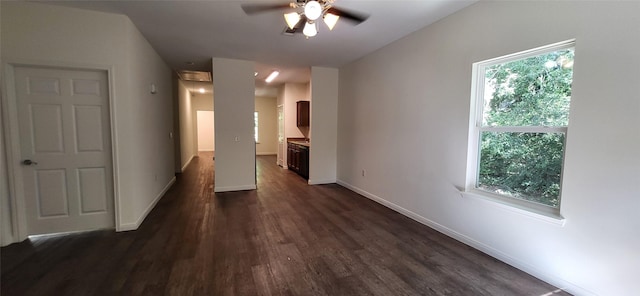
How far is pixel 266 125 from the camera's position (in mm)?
11109

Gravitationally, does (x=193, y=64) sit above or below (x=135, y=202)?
above

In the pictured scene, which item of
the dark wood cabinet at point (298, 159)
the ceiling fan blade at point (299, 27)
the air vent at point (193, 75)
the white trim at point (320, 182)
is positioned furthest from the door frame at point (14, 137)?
the dark wood cabinet at point (298, 159)

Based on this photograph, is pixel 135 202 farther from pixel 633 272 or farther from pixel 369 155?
pixel 633 272

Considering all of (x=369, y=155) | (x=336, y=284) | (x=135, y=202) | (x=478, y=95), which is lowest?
(x=336, y=284)

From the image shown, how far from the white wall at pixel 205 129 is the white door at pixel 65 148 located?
848 centimetres

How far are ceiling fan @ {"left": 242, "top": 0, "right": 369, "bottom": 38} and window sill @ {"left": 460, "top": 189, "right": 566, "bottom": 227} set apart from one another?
7.08 ft

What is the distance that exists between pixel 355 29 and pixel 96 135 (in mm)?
3441

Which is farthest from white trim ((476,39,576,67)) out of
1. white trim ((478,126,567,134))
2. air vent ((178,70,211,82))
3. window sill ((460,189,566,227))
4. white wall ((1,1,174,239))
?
air vent ((178,70,211,82))

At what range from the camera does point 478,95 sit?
2.70 meters

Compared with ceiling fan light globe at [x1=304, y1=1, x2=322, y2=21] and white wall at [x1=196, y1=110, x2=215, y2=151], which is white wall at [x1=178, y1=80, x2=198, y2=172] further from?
ceiling fan light globe at [x1=304, y1=1, x2=322, y2=21]

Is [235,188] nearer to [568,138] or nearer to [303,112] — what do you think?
[303,112]

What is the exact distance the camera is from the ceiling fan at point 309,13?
83.6 inches

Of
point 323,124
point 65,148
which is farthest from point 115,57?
point 323,124

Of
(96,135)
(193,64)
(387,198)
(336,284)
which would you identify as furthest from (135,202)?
(387,198)
